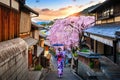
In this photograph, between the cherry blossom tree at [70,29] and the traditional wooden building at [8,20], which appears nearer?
the traditional wooden building at [8,20]

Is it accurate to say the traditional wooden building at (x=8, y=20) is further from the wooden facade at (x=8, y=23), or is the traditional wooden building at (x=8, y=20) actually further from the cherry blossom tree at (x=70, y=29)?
the cherry blossom tree at (x=70, y=29)

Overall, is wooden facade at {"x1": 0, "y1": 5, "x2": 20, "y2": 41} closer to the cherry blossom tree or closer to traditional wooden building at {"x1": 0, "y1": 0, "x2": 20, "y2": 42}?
traditional wooden building at {"x1": 0, "y1": 0, "x2": 20, "y2": 42}

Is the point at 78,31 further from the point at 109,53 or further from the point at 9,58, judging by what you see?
the point at 9,58

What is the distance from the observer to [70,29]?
4903cm

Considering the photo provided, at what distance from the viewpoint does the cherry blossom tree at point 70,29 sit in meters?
45.4

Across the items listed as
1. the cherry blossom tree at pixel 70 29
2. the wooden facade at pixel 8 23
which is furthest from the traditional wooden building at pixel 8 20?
the cherry blossom tree at pixel 70 29

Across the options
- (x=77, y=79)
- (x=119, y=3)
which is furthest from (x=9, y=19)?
(x=77, y=79)

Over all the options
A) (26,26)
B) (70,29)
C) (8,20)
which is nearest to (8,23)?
(8,20)

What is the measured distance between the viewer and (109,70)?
16578 millimetres

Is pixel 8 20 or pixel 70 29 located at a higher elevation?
pixel 8 20

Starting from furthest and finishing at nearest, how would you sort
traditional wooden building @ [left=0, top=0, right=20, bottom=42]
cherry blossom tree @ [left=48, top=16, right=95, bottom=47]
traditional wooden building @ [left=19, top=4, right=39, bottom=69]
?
cherry blossom tree @ [left=48, top=16, right=95, bottom=47], traditional wooden building @ [left=19, top=4, right=39, bottom=69], traditional wooden building @ [left=0, top=0, right=20, bottom=42]

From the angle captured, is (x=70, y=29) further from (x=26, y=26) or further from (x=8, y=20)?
(x=8, y=20)

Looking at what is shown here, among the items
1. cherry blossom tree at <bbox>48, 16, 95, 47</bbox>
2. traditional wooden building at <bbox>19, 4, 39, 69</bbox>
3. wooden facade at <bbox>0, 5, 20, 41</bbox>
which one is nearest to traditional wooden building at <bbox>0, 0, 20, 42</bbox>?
wooden facade at <bbox>0, 5, 20, 41</bbox>

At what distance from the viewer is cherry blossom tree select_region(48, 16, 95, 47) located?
45.4 metres
